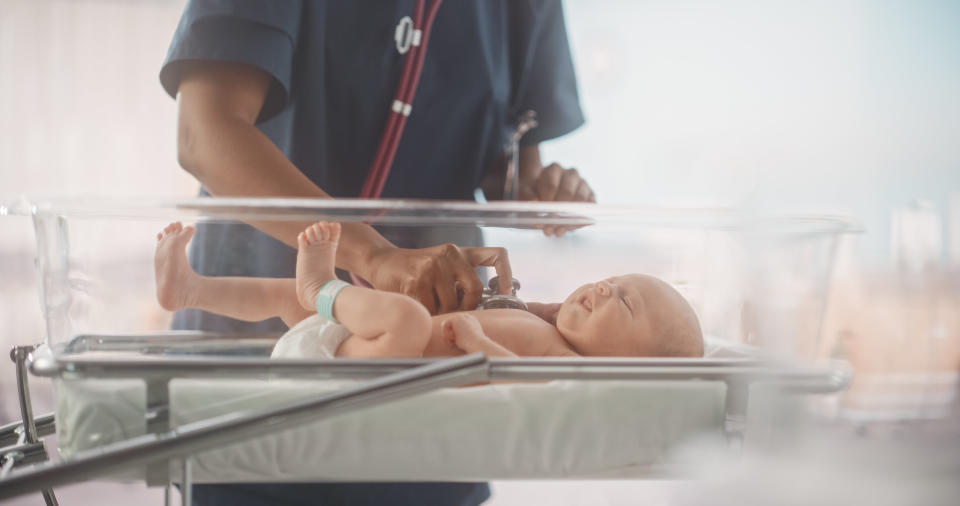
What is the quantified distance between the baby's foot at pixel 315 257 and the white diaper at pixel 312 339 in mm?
17

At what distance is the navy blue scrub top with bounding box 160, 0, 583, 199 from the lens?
69cm

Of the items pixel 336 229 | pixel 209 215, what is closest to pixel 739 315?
pixel 336 229

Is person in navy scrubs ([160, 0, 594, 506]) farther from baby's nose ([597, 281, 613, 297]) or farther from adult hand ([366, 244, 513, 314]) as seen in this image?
baby's nose ([597, 281, 613, 297])

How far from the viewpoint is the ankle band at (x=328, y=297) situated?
494 millimetres

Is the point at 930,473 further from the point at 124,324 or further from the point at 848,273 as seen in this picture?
the point at 124,324

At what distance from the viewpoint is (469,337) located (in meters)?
0.48

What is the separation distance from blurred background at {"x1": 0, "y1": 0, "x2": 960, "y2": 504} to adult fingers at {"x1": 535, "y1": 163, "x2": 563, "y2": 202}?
17 cm

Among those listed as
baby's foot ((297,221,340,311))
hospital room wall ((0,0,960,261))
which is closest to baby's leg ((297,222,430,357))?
baby's foot ((297,221,340,311))

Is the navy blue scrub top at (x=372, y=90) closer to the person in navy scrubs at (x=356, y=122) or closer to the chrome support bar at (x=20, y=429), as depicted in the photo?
the person in navy scrubs at (x=356, y=122)

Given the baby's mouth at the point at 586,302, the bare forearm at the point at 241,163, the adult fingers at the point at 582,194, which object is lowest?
the baby's mouth at the point at 586,302

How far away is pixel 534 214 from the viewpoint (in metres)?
0.58

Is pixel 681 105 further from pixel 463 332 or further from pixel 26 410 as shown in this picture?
pixel 26 410

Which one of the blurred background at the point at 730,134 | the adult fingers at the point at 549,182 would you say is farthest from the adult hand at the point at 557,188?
A: the blurred background at the point at 730,134

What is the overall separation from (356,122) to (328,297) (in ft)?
1.41
